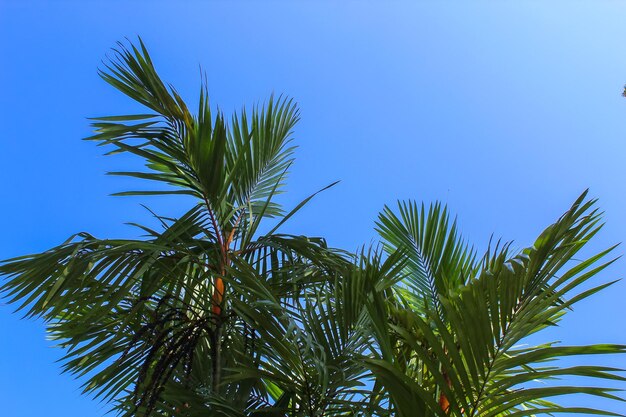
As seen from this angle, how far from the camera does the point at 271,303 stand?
1882 mm

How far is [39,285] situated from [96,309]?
0.89 feet

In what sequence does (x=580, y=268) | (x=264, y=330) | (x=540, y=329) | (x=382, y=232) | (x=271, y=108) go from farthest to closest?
1. (x=382, y=232)
2. (x=271, y=108)
3. (x=540, y=329)
4. (x=264, y=330)
5. (x=580, y=268)

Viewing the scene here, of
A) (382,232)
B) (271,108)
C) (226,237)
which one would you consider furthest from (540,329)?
(271,108)

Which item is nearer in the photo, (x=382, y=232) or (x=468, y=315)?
(x=468, y=315)

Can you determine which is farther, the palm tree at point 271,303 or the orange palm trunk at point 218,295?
the orange palm trunk at point 218,295

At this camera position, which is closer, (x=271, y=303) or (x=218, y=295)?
(x=271, y=303)

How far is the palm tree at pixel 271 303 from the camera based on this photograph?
167cm

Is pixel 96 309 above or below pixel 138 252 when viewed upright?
below

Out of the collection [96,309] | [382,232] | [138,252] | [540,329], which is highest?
[382,232]

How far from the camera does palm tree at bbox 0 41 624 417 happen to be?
1.67m

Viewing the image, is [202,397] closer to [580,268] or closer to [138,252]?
[138,252]

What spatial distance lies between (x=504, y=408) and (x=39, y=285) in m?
1.89

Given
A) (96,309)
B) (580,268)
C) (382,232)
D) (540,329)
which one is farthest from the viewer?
(382,232)

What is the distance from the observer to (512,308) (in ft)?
5.65
